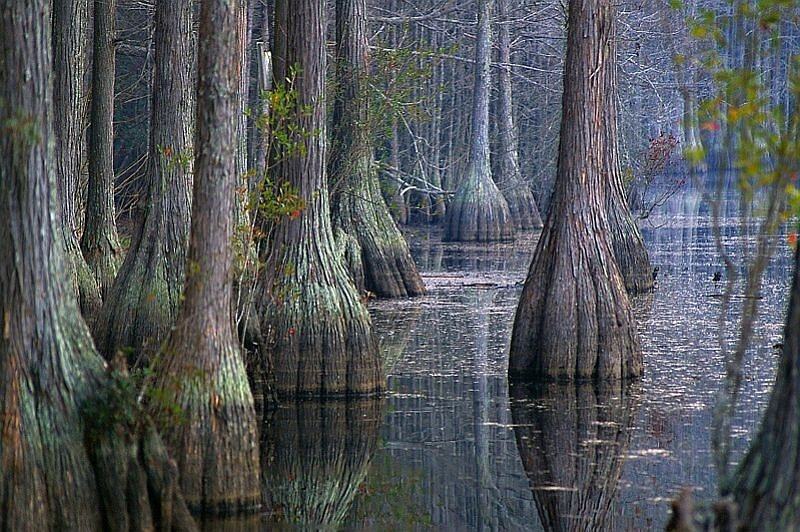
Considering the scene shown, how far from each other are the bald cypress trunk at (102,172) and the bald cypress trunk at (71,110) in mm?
227

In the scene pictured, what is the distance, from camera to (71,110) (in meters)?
12.7

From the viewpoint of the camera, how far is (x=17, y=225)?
5812 mm

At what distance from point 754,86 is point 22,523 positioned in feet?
11.8

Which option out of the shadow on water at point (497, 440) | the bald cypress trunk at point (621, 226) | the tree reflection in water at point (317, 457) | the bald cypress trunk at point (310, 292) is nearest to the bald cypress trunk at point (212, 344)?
the shadow on water at point (497, 440)

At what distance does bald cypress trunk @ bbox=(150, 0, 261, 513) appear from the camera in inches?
262

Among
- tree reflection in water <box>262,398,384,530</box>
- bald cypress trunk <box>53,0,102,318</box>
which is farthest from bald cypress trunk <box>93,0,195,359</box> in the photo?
bald cypress trunk <box>53,0,102,318</box>

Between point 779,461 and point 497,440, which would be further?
point 497,440

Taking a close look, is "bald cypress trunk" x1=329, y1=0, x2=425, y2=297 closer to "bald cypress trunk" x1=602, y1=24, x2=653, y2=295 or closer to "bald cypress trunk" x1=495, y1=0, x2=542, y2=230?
"bald cypress trunk" x1=602, y1=24, x2=653, y2=295

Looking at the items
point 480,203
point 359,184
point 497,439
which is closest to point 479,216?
point 480,203

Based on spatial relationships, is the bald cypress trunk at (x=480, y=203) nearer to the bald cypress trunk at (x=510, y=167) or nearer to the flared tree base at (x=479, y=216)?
the flared tree base at (x=479, y=216)

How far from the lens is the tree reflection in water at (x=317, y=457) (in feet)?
23.6

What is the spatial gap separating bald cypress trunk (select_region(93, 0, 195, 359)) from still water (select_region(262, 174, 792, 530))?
1.55 m

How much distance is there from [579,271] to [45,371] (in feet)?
17.8

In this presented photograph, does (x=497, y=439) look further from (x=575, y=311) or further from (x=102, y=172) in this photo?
(x=102, y=172)
